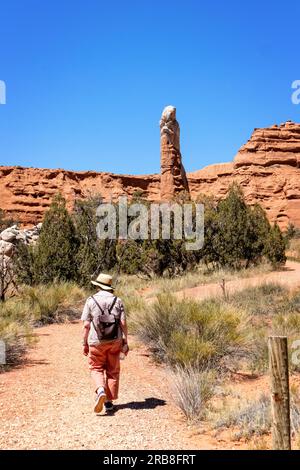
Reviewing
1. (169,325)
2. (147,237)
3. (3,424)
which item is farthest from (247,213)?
(3,424)

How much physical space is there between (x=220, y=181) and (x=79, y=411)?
173ft

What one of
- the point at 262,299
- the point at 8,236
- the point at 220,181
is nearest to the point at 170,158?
the point at 8,236

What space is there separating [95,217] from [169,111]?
1524 centimetres

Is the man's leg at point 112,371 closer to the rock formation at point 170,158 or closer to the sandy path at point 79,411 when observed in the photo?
the sandy path at point 79,411

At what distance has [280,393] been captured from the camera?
4152 millimetres

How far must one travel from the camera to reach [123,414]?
564 cm

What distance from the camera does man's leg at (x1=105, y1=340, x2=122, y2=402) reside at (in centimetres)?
580

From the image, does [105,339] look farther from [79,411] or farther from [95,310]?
[79,411]

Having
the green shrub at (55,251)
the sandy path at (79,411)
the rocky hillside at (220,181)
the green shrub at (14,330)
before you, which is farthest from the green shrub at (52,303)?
the rocky hillside at (220,181)

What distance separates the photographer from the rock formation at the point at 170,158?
1281 inches

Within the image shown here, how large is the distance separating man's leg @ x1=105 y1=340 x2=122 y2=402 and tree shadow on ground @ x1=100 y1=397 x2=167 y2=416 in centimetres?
17

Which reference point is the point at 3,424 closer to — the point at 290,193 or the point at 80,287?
the point at 80,287

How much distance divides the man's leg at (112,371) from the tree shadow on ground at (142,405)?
17 cm

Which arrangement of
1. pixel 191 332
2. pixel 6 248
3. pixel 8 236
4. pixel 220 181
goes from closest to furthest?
pixel 191 332, pixel 6 248, pixel 8 236, pixel 220 181
